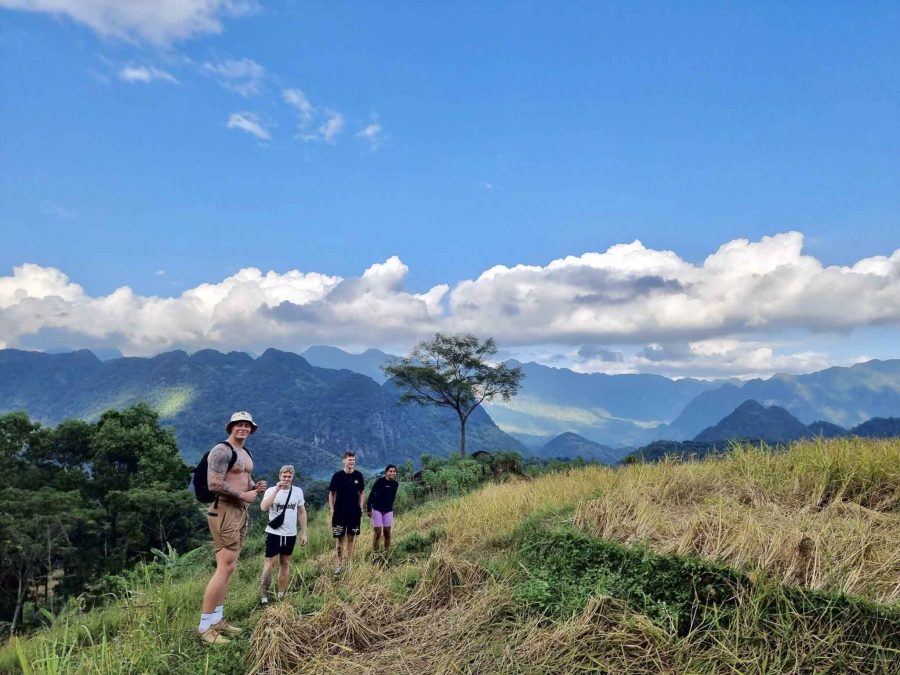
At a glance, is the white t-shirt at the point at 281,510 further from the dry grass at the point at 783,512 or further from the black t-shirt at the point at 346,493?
the dry grass at the point at 783,512

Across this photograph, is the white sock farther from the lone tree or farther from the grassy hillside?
the lone tree

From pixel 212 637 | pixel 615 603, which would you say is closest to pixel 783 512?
pixel 615 603

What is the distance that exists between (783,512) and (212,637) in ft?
23.8

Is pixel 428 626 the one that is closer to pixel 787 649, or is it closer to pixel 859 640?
pixel 787 649

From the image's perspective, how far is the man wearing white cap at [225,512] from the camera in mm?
5465

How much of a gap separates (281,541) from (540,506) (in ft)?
15.4

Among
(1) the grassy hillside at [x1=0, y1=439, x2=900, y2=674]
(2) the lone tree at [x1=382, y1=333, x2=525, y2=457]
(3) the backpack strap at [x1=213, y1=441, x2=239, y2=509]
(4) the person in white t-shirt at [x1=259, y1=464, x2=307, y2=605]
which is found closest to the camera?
(1) the grassy hillside at [x1=0, y1=439, x2=900, y2=674]

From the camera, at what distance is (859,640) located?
13.4 ft

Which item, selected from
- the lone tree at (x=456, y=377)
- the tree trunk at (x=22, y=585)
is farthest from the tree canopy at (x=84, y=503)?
the lone tree at (x=456, y=377)

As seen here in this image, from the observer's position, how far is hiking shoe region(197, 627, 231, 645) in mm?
5500

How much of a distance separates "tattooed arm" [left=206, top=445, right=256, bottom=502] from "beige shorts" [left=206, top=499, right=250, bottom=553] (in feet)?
0.61

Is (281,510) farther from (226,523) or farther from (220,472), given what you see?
(220,472)

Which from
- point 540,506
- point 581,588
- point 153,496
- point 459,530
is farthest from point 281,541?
point 153,496

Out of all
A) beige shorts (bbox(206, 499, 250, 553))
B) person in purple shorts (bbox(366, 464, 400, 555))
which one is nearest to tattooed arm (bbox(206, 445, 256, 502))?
beige shorts (bbox(206, 499, 250, 553))
